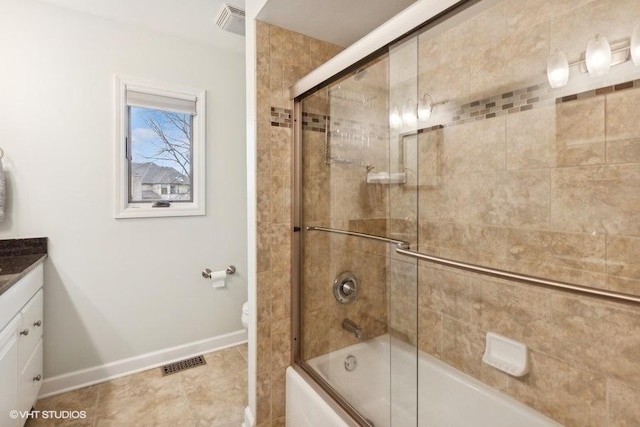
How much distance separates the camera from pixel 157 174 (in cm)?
234

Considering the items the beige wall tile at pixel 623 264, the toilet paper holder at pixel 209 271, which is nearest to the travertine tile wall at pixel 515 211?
the beige wall tile at pixel 623 264

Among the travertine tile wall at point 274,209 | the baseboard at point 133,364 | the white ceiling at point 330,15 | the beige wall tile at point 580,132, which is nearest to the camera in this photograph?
the beige wall tile at point 580,132

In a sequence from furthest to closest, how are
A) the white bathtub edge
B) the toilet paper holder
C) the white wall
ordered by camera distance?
the toilet paper holder, the white wall, the white bathtub edge

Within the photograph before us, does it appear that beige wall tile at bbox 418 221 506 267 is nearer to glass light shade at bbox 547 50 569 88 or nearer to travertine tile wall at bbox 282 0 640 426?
travertine tile wall at bbox 282 0 640 426

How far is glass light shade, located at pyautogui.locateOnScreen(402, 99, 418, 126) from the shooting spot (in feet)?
4.51

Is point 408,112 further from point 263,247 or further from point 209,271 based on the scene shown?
point 209,271

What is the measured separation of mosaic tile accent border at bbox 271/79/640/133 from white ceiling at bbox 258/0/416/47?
0.44m

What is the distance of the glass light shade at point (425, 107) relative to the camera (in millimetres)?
1517

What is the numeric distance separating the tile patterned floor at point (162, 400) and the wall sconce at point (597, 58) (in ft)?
7.44

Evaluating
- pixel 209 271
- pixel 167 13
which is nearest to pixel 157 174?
pixel 209 271

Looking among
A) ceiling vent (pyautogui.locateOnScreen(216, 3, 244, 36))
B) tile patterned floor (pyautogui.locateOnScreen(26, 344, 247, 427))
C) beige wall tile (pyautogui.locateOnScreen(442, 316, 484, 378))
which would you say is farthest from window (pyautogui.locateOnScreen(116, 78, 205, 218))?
beige wall tile (pyautogui.locateOnScreen(442, 316, 484, 378))

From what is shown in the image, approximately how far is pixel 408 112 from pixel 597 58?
654 millimetres

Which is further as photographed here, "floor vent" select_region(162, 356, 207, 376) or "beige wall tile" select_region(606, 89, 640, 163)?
"floor vent" select_region(162, 356, 207, 376)

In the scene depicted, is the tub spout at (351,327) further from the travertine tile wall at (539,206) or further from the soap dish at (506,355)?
the soap dish at (506,355)
